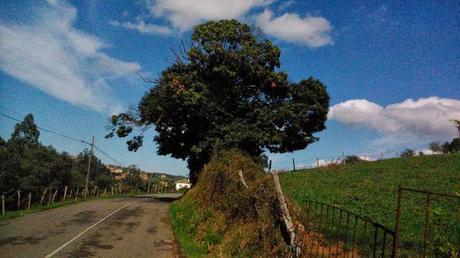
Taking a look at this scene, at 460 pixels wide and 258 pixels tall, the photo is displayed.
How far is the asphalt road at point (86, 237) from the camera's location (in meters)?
13.5

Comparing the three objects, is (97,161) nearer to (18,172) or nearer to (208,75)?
(18,172)

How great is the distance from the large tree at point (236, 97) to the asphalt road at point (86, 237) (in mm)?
12619

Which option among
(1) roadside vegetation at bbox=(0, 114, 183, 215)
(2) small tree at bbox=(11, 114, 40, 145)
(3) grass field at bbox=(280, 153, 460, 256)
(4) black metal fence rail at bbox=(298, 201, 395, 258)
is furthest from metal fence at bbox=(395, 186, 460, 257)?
(2) small tree at bbox=(11, 114, 40, 145)

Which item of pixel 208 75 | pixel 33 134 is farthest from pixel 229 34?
pixel 33 134

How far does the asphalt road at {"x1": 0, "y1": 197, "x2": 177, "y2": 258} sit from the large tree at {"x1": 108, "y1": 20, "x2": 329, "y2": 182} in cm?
1262

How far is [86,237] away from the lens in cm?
1636

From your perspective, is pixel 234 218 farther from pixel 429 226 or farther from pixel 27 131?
pixel 27 131

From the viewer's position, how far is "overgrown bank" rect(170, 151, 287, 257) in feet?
35.6

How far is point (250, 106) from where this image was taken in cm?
3588

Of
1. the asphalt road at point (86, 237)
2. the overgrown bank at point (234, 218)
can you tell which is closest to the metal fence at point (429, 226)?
the overgrown bank at point (234, 218)

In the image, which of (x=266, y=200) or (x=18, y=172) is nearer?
(x=266, y=200)

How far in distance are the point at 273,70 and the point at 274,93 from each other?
6.59ft

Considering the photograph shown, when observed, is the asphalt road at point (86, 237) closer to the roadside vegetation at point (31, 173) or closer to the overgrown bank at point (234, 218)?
the overgrown bank at point (234, 218)

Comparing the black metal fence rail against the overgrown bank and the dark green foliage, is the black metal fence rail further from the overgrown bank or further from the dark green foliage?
the dark green foliage
